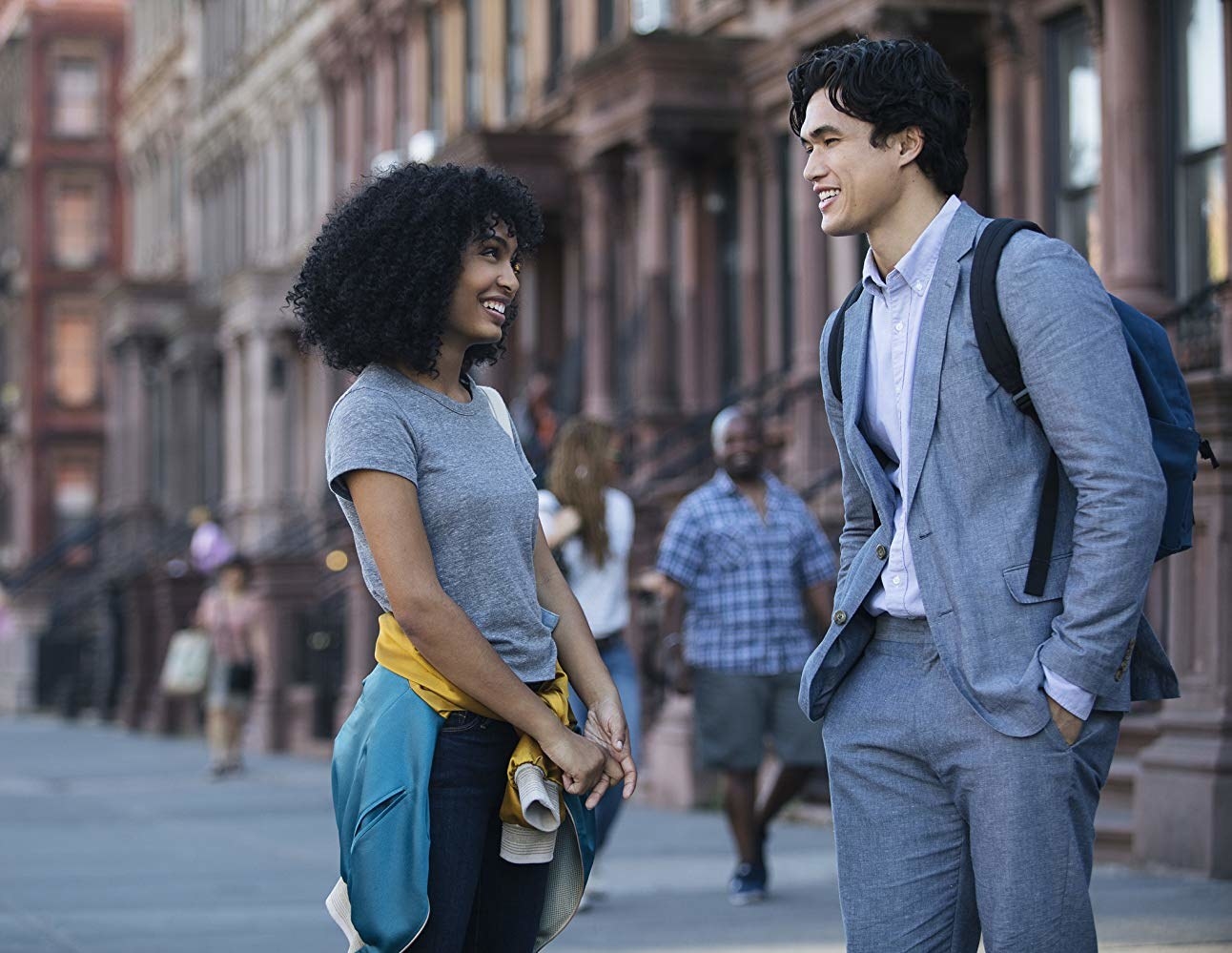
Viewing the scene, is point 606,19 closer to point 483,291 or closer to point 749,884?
point 749,884

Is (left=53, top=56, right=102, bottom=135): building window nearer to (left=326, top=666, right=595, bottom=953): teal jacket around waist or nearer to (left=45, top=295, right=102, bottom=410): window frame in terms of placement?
(left=45, top=295, right=102, bottom=410): window frame

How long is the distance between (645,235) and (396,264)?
1876cm

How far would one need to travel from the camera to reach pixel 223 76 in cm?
4366

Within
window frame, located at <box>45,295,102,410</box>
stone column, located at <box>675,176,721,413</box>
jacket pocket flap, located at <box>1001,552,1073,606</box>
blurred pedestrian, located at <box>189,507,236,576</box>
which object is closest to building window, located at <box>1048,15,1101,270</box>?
stone column, located at <box>675,176,721,413</box>

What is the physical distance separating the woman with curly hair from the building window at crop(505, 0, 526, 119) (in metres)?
23.6

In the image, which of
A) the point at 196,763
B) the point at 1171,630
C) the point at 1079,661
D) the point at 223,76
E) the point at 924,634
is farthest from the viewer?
the point at 223,76

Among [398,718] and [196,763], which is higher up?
[398,718]

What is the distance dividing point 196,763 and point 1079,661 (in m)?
18.7

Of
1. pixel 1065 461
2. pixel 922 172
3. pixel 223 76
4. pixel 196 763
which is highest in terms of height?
pixel 223 76

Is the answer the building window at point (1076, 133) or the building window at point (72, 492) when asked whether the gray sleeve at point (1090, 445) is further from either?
the building window at point (72, 492)

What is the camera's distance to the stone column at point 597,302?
2405cm

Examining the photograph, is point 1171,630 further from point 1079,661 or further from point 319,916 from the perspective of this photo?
point 1079,661

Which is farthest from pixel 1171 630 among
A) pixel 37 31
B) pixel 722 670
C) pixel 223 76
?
pixel 37 31

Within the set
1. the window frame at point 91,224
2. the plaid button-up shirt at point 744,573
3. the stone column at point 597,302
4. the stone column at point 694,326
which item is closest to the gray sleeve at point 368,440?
the plaid button-up shirt at point 744,573
